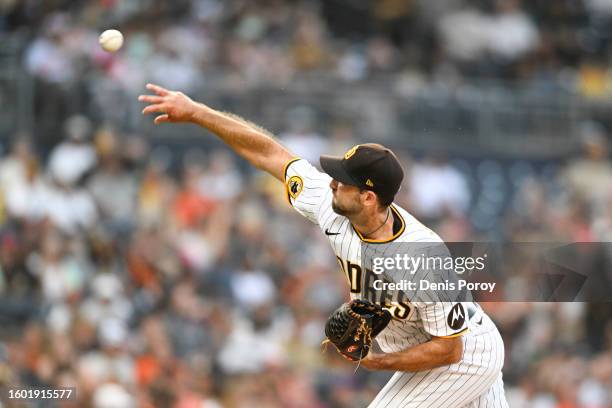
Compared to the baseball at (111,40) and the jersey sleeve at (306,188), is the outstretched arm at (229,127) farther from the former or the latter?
the baseball at (111,40)

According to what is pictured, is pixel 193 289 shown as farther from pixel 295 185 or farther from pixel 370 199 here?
pixel 370 199

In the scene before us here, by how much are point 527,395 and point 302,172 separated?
5.95 meters

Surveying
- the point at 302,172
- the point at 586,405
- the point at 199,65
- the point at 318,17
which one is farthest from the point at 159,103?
the point at 318,17

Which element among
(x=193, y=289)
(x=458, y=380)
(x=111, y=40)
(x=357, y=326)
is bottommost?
(x=193, y=289)

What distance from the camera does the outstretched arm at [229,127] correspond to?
6.98m

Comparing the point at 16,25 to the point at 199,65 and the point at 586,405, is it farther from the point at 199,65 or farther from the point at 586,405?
the point at 586,405

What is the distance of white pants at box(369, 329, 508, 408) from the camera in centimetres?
668

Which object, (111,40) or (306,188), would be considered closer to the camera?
(306,188)

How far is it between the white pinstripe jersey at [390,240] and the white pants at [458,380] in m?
0.09

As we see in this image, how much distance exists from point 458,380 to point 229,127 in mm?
1899

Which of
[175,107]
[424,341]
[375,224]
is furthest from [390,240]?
[175,107]

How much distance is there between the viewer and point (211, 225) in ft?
43.0

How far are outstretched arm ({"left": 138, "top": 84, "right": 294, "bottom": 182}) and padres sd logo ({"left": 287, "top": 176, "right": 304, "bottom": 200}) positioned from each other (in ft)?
0.25

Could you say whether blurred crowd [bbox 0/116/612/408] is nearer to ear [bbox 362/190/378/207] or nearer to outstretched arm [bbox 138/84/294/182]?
outstretched arm [bbox 138/84/294/182]
